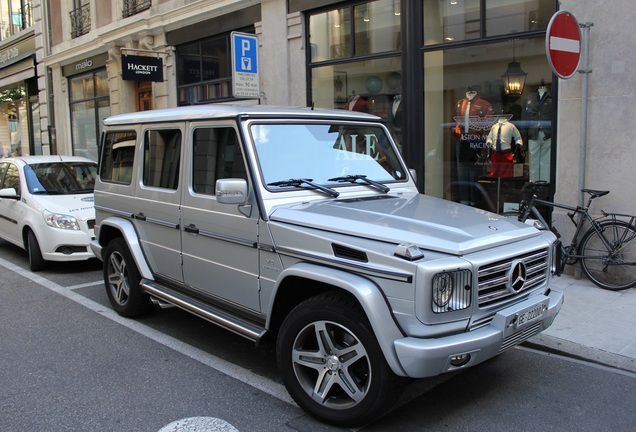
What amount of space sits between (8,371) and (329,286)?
2.86 m

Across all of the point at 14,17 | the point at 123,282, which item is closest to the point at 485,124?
the point at 123,282

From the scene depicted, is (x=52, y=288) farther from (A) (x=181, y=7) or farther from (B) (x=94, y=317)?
(A) (x=181, y=7)

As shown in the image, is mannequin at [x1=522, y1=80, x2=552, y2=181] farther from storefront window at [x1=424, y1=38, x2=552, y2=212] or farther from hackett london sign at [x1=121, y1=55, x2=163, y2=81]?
hackett london sign at [x1=121, y1=55, x2=163, y2=81]

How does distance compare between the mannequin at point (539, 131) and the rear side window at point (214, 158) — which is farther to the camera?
the mannequin at point (539, 131)

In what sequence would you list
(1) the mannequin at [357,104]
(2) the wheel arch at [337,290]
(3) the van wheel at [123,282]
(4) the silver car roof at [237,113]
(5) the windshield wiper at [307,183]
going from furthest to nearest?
(1) the mannequin at [357,104] < (3) the van wheel at [123,282] < (4) the silver car roof at [237,113] < (5) the windshield wiper at [307,183] < (2) the wheel arch at [337,290]

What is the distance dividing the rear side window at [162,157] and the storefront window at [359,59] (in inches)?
213

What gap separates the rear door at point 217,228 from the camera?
416 centimetres

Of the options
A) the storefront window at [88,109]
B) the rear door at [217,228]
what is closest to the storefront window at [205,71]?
the storefront window at [88,109]

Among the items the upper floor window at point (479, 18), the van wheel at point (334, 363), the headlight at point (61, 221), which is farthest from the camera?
the upper floor window at point (479, 18)

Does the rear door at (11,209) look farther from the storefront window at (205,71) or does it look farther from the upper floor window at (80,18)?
the upper floor window at (80,18)

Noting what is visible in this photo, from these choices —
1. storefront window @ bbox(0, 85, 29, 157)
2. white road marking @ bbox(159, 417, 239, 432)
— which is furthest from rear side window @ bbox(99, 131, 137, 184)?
storefront window @ bbox(0, 85, 29, 157)

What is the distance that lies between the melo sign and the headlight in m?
2.98

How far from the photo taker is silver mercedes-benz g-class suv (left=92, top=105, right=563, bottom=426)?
3.23m

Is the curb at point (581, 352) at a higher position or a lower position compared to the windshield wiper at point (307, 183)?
lower
